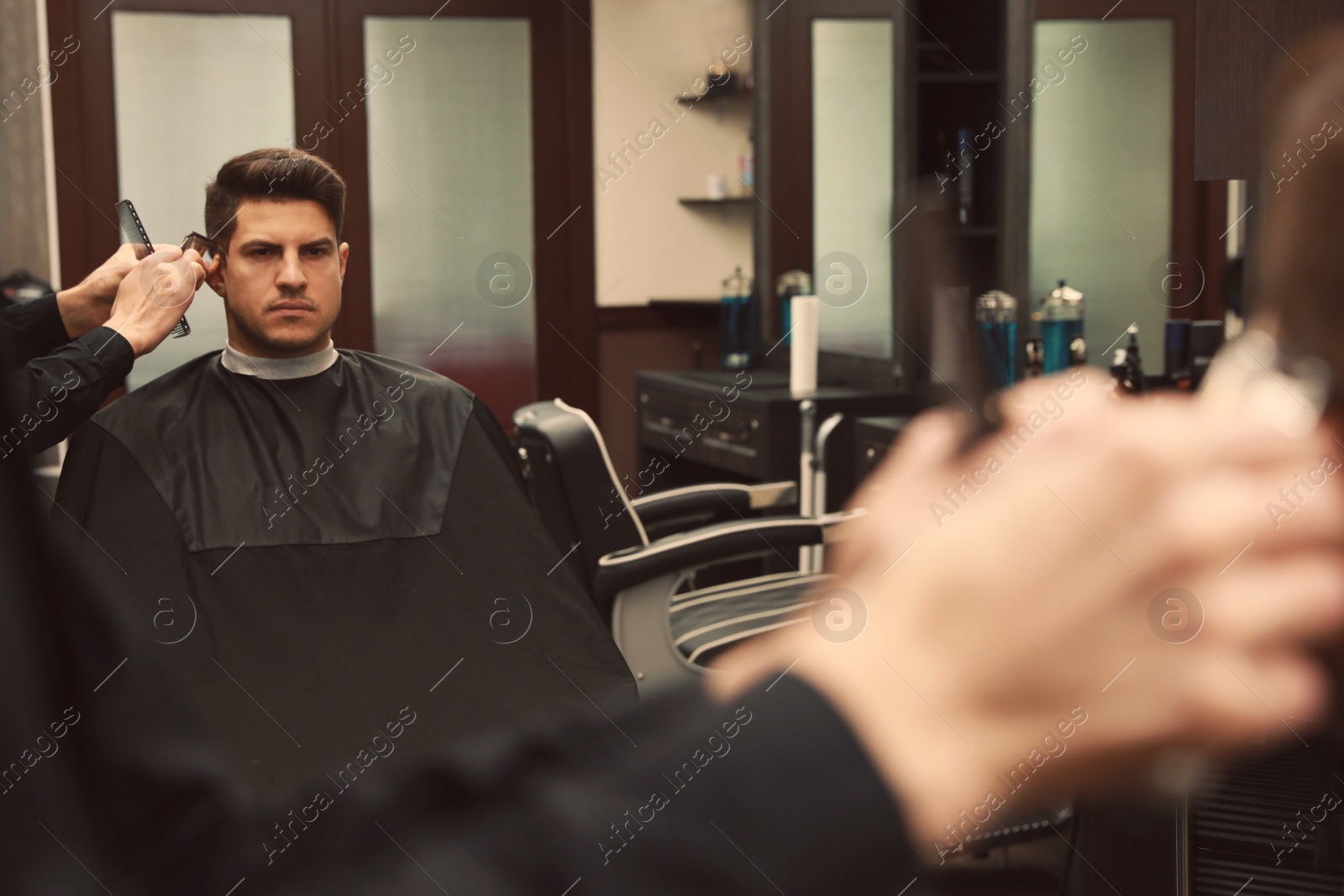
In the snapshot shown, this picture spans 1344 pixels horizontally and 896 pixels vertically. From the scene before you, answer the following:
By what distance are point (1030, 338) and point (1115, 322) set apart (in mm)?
262

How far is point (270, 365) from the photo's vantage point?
7.80ft

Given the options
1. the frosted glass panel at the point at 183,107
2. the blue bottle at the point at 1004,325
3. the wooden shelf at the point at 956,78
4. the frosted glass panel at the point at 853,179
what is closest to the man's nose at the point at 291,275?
the blue bottle at the point at 1004,325

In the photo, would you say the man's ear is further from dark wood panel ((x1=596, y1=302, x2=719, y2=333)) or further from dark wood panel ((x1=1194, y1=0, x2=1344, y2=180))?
dark wood panel ((x1=596, y1=302, x2=719, y2=333))

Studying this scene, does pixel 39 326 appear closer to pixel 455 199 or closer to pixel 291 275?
pixel 291 275

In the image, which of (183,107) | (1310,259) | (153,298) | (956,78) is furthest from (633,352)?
(1310,259)

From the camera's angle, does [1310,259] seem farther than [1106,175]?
No

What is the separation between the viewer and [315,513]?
220cm

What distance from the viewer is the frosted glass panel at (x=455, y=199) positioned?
17.5 ft

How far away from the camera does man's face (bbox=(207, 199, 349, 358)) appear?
2.18 m

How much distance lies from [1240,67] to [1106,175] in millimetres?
1398

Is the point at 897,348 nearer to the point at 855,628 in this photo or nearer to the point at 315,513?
the point at 315,513

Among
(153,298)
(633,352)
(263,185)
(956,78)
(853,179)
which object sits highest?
(956,78)

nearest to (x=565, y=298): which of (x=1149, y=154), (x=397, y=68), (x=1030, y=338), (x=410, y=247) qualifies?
(x=410, y=247)

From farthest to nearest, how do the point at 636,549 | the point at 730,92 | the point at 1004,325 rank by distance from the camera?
the point at 730,92 → the point at 1004,325 → the point at 636,549
